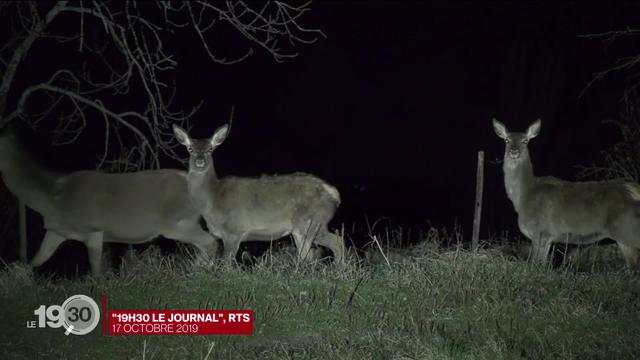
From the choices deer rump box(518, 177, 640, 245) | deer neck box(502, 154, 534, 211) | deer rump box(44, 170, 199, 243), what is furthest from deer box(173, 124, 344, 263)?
deer rump box(518, 177, 640, 245)

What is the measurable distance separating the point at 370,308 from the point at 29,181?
5.48m

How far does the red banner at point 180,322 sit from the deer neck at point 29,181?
13.1ft

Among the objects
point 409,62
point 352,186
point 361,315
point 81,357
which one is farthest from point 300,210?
point 409,62

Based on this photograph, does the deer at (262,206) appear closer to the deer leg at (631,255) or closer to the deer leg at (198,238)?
the deer leg at (198,238)

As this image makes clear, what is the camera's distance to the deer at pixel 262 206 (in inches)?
459

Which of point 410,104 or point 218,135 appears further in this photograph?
point 410,104

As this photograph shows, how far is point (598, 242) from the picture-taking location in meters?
12.0

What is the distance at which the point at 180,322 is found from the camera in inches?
318

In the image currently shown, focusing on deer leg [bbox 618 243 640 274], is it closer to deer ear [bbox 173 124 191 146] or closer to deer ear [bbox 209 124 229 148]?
deer ear [bbox 209 124 229 148]

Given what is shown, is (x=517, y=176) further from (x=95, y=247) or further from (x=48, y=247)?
(x=48, y=247)

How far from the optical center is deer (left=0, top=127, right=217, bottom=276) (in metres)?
11.8

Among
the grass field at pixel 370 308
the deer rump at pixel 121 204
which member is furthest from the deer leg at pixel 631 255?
the deer rump at pixel 121 204

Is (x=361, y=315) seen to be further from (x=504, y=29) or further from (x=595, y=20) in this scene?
(x=504, y=29)

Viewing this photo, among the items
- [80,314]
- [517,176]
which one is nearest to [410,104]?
[517,176]
